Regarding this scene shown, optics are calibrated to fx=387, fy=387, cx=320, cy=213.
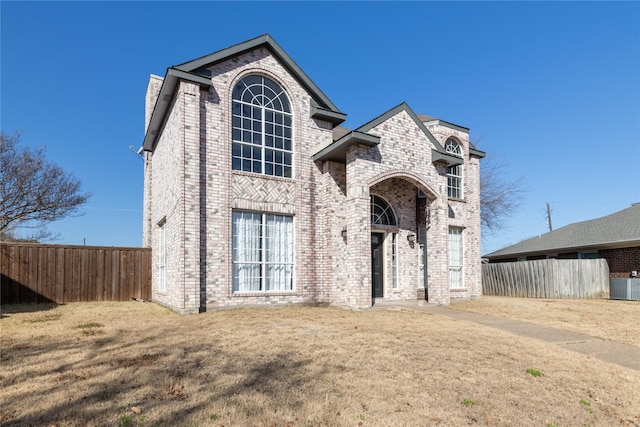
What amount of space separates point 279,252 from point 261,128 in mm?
3839

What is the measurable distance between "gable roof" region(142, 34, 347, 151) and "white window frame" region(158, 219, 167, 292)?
366cm

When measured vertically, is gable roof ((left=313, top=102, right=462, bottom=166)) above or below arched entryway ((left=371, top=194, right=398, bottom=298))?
above

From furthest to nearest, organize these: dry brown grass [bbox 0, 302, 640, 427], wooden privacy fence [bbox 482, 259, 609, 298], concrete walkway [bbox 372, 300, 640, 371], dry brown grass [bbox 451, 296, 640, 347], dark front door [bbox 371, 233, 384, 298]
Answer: wooden privacy fence [bbox 482, 259, 609, 298]
dark front door [bbox 371, 233, 384, 298]
dry brown grass [bbox 451, 296, 640, 347]
concrete walkway [bbox 372, 300, 640, 371]
dry brown grass [bbox 0, 302, 640, 427]

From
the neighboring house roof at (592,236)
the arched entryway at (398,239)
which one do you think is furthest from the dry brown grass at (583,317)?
the neighboring house roof at (592,236)

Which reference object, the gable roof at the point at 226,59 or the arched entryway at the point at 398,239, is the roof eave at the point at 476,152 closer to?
the arched entryway at the point at 398,239

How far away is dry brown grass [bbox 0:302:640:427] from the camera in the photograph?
379cm

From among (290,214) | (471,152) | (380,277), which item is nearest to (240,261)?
(290,214)

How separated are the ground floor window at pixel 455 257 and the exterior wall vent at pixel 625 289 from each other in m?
8.75

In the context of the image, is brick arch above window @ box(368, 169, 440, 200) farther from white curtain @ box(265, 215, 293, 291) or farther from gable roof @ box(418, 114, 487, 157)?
gable roof @ box(418, 114, 487, 157)

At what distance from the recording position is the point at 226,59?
11.3m

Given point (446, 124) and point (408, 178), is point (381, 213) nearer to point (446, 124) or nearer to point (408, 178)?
point (408, 178)

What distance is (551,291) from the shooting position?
18.5 m

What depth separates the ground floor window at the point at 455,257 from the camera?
15055 millimetres

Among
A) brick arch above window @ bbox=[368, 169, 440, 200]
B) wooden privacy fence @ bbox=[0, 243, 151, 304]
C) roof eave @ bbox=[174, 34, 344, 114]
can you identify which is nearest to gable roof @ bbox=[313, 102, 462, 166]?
brick arch above window @ bbox=[368, 169, 440, 200]
